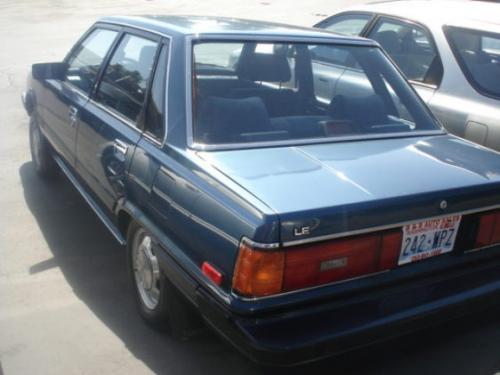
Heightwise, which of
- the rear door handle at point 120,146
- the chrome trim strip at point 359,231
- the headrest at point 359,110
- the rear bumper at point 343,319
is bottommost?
the rear bumper at point 343,319

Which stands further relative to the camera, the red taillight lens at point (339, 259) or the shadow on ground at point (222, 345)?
the shadow on ground at point (222, 345)

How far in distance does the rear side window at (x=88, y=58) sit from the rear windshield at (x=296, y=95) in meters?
0.88

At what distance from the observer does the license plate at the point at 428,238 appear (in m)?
2.59

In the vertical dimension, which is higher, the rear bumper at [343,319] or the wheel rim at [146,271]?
the rear bumper at [343,319]

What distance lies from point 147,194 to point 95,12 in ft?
64.3

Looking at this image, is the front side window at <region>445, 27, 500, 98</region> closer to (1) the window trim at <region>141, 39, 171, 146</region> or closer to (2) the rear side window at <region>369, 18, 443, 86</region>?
(2) the rear side window at <region>369, 18, 443, 86</region>

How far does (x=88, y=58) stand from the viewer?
181 inches

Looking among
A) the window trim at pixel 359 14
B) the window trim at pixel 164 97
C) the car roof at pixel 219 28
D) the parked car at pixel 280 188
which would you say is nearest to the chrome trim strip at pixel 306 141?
the parked car at pixel 280 188

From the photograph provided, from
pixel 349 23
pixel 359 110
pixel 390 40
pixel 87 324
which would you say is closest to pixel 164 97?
pixel 359 110

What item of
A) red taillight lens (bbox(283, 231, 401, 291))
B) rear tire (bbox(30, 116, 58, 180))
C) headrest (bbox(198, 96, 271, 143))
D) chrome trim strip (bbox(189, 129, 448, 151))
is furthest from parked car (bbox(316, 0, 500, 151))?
rear tire (bbox(30, 116, 58, 180))

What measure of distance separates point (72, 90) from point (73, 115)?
0.31m

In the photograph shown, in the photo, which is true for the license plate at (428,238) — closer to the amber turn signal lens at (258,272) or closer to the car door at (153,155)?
the amber turn signal lens at (258,272)

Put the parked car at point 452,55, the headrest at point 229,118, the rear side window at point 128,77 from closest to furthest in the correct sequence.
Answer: the headrest at point 229,118 → the rear side window at point 128,77 → the parked car at point 452,55

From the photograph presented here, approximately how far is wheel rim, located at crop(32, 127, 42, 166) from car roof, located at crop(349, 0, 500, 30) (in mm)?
3146
